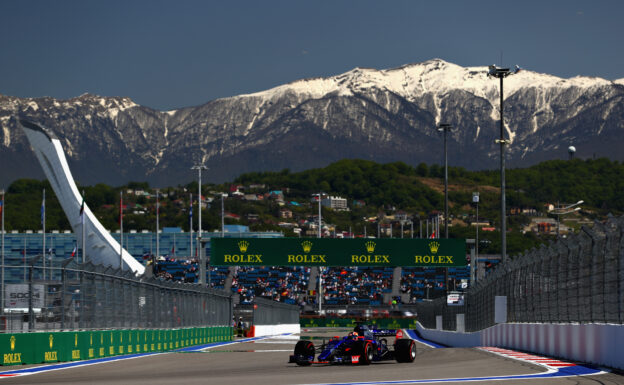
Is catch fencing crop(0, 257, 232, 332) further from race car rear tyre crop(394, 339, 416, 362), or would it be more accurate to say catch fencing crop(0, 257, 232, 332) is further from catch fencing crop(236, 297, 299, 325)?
catch fencing crop(236, 297, 299, 325)

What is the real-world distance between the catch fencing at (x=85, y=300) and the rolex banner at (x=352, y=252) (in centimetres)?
2180

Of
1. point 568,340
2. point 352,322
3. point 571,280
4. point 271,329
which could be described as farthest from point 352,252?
point 568,340

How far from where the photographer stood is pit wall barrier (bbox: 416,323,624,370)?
18.2 metres

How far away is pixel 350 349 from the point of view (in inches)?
814

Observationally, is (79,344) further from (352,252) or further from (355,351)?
(352,252)

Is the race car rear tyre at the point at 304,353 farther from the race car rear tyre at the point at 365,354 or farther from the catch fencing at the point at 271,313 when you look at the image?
the catch fencing at the point at 271,313

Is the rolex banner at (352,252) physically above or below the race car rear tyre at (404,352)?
above

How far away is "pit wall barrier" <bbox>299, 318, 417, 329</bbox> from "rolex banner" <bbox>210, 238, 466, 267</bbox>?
31864 millimetres

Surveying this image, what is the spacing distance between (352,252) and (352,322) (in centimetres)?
3895

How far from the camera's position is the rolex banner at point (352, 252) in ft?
199

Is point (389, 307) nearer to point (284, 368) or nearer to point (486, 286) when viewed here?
point (486, 286)

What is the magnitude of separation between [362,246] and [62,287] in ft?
130

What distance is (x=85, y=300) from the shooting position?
2470 cm

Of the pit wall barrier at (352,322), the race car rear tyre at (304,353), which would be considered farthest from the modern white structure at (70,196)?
the race car rear tyre at (304,353)
